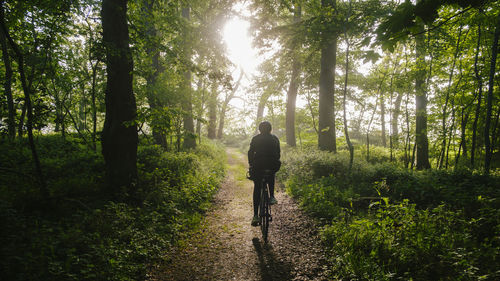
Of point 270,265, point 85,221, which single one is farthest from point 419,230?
point 85,221

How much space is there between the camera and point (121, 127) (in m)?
5.81

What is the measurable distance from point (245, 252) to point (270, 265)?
687 millimetres

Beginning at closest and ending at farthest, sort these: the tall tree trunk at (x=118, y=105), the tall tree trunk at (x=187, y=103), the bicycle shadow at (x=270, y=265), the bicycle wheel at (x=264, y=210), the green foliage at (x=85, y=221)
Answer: the green foliage at (x=85, y=221)
the bicycle shadow at (x=270, y=265)
the bicycle wheel at (x=264, y=210)
the tall tree trunk at (x=118, y=105)
the tall tree trunk at (x=187, y=103)

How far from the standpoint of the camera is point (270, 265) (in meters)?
4.20

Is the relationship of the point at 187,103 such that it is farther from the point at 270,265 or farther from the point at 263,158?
the point at 270,265

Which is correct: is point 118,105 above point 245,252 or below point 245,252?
above

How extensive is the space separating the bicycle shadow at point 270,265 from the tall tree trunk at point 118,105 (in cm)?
375

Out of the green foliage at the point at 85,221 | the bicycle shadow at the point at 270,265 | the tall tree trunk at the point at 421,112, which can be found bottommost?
the bicycle shadow at the point at 270,265

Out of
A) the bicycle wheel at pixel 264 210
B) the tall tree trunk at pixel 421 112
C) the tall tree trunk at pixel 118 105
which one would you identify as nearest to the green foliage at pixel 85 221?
the tall tree trunk at pixel 118 105

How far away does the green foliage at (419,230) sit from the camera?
3207mm

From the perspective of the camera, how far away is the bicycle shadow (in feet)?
12.7

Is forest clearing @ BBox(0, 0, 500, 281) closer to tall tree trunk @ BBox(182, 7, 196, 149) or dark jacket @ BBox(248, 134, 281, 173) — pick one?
tall tree trunk @ BBox(182, 7, 196, 149)

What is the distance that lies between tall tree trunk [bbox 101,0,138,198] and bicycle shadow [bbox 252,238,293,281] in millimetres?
3751

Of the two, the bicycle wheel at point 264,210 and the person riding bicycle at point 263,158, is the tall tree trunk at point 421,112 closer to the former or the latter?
the person riding bicycle at point 263,158
